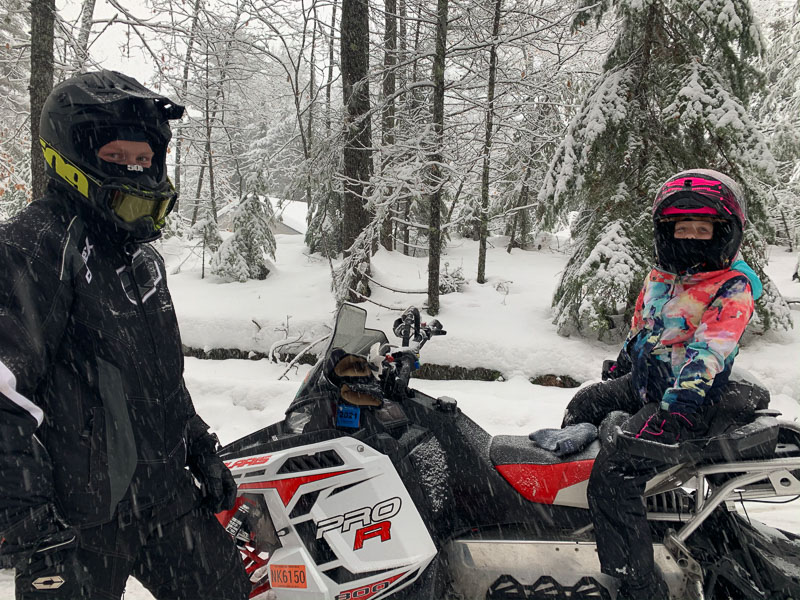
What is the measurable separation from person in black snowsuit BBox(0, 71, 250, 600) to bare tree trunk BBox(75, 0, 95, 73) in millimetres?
6929

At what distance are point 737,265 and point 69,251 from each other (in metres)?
2.56

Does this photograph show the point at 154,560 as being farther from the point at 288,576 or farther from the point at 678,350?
the point at 678,350

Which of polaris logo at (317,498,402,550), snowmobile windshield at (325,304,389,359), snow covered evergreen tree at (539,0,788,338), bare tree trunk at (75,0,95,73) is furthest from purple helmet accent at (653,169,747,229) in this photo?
bare tree trunk at (75,0,95,73)

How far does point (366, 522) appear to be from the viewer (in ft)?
7.33

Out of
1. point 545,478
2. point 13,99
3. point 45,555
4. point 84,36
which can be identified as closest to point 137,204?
point 45,555

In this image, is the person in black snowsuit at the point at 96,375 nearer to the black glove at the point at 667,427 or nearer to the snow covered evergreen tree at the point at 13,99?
the black glove at the point at 667,427

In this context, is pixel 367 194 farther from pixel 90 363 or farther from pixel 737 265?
pixel 90 363

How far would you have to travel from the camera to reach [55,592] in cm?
142

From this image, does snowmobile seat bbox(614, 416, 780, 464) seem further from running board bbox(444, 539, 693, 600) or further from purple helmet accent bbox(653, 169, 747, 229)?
purple helmet accent bbox(653, 169, 747, 229)

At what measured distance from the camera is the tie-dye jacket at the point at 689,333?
2.08 meters

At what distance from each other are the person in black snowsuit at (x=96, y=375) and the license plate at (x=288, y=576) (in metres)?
0.41

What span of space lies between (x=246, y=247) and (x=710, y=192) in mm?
9772

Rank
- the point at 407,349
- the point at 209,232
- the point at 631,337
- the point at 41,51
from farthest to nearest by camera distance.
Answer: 1. the point at 209,232
2. the point at 41,51
3. the point at 631,337
4. the point at 407,349

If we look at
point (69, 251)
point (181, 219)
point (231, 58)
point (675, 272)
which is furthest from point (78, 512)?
point (181, 219)
